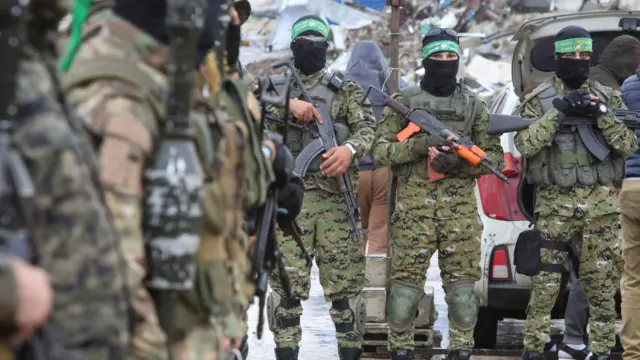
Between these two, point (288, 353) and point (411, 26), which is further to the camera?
point (411, 26)

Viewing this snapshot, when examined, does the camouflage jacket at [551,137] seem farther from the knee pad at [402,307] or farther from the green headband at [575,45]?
the knee pad at [402,307]

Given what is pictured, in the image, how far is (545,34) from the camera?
8.40 m

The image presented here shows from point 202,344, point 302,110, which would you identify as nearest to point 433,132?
point 302,110

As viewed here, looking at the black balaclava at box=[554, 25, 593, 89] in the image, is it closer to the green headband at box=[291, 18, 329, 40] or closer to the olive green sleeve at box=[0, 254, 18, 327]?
the green headband at box=[291, 18, 329, 40]

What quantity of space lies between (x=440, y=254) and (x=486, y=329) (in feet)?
3.94

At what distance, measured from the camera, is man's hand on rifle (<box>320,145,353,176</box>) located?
7156mm

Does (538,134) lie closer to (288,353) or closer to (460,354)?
(460,354)

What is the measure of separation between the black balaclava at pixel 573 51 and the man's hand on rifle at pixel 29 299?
5814 mm

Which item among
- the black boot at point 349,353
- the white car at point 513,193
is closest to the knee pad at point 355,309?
the black boot at point 349,353

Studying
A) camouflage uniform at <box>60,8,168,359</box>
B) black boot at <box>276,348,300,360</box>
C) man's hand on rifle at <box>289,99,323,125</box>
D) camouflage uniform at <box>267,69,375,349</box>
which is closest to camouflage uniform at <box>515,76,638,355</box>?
camouflage uniform at <box>267,69,375,349</box>

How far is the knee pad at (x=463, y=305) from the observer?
7316 millimetres

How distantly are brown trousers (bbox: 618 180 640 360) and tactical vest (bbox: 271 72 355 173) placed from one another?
1.74 m

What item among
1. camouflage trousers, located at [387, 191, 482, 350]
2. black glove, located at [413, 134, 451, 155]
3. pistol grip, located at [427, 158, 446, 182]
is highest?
black glove, located at [413, 134, 451, 155]

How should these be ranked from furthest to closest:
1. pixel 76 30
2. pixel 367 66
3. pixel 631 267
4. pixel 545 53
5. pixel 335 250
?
1. pixel 367 66
2. pixel 545 53
3. pixel 335 250
4. pixel 631 267
5. pixel 76 30
